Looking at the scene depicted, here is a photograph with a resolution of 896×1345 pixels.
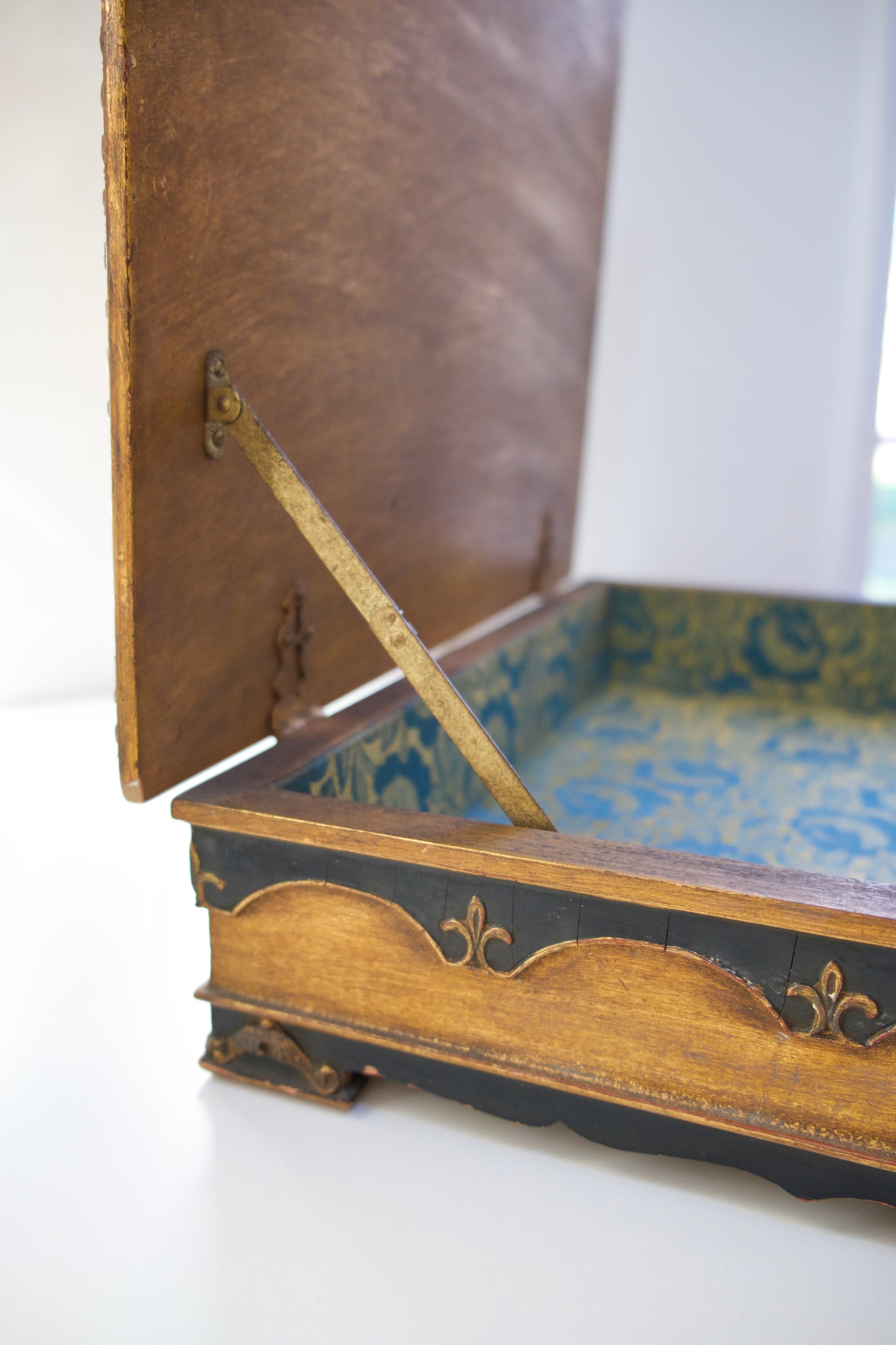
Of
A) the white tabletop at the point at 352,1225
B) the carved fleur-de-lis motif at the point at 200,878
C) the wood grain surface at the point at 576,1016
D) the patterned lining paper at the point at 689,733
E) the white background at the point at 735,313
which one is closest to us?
the white tabletop at the point at 352,1225

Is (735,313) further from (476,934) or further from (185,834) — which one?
(476,934)

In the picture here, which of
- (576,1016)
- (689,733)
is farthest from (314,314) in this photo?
(689,733)

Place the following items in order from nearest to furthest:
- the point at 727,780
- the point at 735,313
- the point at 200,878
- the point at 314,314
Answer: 1. the point at 200,878
2. the point at 314,314
3. the point at 727,780
4. the point at 735,313

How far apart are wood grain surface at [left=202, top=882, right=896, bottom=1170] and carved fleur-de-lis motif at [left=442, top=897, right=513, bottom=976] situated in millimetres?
13

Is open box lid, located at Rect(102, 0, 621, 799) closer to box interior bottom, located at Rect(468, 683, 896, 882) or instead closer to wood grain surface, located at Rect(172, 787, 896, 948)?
wood grain surface, located at Rect(172, 787, 896, 948)

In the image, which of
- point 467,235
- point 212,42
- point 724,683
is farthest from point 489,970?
point 724,683

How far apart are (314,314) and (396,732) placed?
63cm

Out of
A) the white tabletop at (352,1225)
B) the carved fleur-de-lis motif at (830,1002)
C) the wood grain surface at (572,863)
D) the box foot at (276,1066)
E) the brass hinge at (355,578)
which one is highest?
the brass hinge at (355,578)

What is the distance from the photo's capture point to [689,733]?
2.53 metres

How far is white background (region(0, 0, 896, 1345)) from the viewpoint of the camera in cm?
106

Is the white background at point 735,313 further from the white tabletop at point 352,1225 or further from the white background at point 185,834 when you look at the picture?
the white tabletop at point 352,1225

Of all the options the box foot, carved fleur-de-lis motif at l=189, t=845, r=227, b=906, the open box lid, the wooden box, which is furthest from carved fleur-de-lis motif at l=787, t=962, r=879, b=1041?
the open box lid

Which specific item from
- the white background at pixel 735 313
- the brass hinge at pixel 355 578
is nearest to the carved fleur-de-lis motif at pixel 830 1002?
the brass hinge at pixel 355 578

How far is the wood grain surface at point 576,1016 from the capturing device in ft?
3.70
